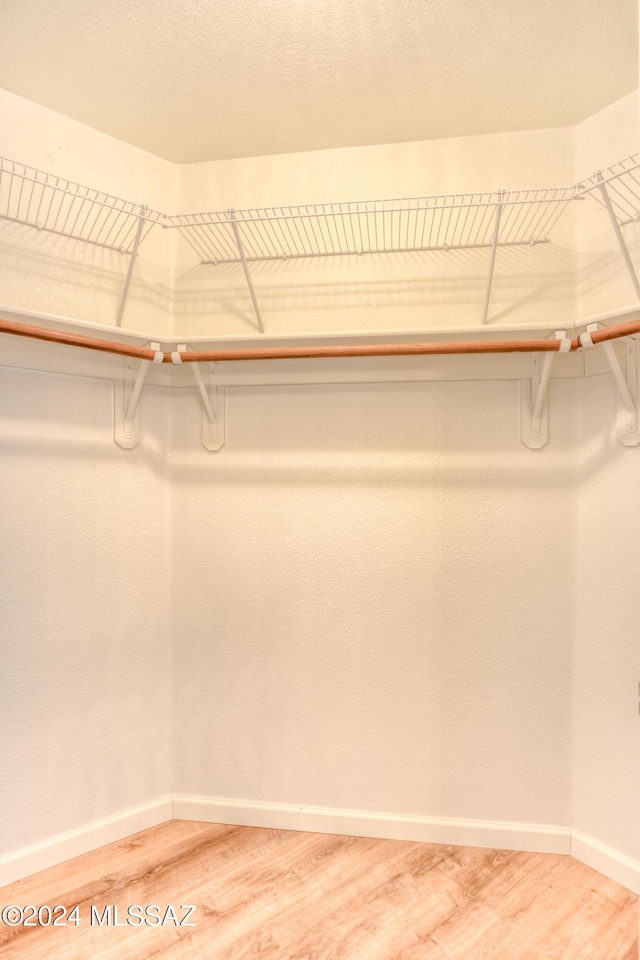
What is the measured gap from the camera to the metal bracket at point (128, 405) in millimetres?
2264

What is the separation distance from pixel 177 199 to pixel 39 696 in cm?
187

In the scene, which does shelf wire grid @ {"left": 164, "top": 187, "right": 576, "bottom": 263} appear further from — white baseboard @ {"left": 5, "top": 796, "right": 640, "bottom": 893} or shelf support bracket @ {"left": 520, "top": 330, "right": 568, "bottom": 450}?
white baseboard @ {"left": 5, "top": 796, "right": 640, "bottom": 893}

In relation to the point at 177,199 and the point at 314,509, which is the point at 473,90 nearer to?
the point at 177,199

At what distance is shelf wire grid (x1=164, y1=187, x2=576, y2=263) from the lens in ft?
7.19

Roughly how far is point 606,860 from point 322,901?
91 centimetres

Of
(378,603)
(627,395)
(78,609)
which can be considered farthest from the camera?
(378,603)

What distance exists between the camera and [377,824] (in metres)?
2.23

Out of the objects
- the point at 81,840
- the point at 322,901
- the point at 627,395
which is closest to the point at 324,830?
the point at 322,901

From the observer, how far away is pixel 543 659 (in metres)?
2.17

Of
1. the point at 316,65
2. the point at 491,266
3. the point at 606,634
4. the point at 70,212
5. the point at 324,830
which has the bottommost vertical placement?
the point at 324,830

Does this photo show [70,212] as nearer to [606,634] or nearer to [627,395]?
[627,395]

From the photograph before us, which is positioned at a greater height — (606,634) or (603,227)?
(603,227)

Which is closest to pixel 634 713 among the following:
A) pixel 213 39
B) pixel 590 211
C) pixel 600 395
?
pixel 600 395

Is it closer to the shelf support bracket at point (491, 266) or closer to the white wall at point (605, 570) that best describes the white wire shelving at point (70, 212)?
the shelf support bracket at point (491, 266)
